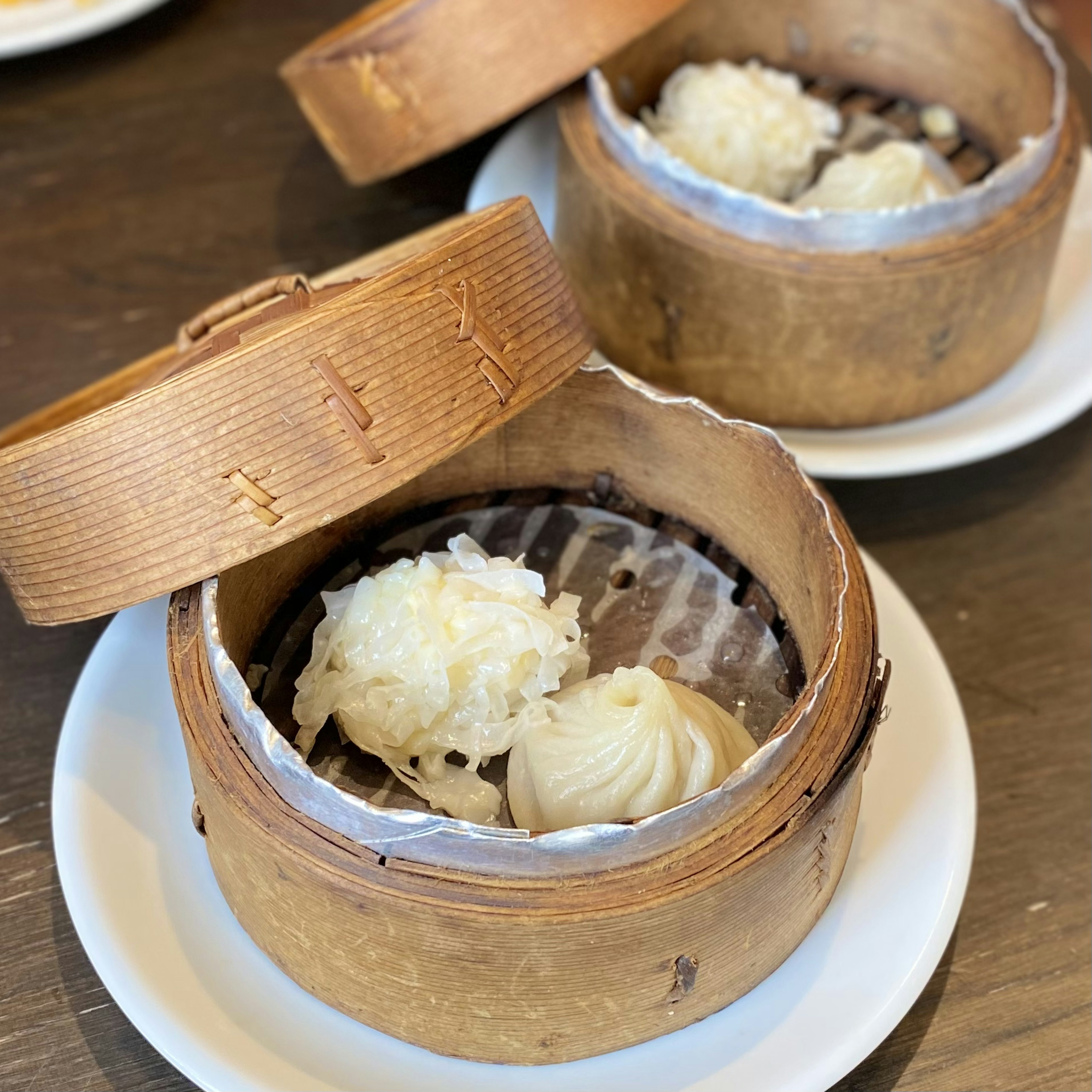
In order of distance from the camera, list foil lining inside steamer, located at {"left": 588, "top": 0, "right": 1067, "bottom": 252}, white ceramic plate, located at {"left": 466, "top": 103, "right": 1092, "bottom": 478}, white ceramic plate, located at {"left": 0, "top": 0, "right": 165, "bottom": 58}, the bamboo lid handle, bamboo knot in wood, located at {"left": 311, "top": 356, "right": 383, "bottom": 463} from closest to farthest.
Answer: bamboo knot in wood, located at {"left": 311, "top": 356, "right": 383, "bottom": 463} → the bamboo lid handle → foil lining inside steamer, located at {"left": 588, "top": 0, "right": 1067, "bottom": 252} → white ceramic plate, located at {"left": 466, "top": 103, "right": 1092, "bottom": 478} → white ceramic plate, located at {"left": 0, "top": 0, "right": 165, "bottom": 58}

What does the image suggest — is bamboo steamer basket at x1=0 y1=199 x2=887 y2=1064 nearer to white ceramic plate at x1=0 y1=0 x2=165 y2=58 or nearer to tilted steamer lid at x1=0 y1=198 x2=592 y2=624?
tilted steamer lid at x1=0 y1=198 x2=592 y2=624

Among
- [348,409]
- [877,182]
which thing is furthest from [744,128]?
[348,409]

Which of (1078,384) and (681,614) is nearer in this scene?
(681,614)

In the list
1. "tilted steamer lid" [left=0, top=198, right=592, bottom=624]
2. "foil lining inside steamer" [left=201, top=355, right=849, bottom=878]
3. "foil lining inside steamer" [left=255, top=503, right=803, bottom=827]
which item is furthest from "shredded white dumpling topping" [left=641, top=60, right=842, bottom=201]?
"foil lining inside steamer" [left=201, top=355, right=849, bottom=878]

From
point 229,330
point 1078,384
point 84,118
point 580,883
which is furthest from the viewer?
point 84,118

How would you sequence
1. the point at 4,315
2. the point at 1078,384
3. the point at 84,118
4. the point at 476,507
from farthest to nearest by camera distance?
the point at 84,118 → the point at 4,315 → the point at 1078,384 → the point at 476,507

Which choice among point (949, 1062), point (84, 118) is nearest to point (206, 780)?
point (949, 1062)

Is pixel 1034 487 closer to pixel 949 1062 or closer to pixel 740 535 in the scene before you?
pixel 740 535
